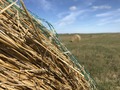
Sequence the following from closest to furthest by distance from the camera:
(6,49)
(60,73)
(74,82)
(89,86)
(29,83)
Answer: (6,49)
(29,83)
(60,73)
(74,82)
(89,86)

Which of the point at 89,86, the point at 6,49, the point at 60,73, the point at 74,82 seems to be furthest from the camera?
the point at 89,86

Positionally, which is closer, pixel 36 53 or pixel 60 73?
pixel 36 53

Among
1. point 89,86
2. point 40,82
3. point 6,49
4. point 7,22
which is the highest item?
point 7,22

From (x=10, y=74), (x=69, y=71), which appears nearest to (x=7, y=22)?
(x=10, y=74)

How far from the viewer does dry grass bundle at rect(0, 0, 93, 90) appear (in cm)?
248

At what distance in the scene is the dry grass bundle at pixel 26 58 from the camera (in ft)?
8.15

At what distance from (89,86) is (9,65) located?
1336 millimetres

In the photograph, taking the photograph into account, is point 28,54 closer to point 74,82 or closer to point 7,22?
point 7,22

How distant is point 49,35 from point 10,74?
83cm

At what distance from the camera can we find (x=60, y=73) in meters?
2.94

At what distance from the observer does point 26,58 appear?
103 inches

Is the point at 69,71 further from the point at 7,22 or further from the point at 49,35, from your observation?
the point at 7,22

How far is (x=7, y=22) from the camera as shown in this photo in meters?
2.62

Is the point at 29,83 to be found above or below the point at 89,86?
above
